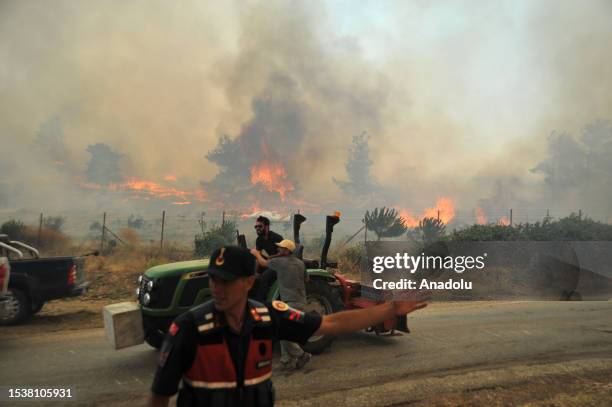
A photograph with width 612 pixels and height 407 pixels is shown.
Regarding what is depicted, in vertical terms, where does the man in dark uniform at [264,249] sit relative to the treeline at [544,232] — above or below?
below

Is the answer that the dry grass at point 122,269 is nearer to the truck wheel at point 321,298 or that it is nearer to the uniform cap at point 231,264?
the truck wheel at point 321,298

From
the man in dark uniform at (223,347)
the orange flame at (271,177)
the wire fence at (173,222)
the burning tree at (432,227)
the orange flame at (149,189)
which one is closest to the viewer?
the man in dark uniform at (223,347)

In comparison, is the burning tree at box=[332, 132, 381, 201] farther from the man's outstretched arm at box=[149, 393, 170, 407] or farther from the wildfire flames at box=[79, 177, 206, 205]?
the man's outstretched arm at box=[149, 393, 170, 407]

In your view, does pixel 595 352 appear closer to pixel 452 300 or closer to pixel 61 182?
pixel 452 300

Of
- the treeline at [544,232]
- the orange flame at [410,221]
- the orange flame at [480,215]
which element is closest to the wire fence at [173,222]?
the orange flame at [480,215]

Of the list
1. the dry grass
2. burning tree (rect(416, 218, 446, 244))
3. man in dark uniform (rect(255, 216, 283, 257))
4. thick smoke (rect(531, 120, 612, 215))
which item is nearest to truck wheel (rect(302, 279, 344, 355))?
man in dark uniform (rect(255, 216, 283, 257))

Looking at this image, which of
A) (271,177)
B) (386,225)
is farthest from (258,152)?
(386,225)

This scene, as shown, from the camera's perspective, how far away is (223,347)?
6.33 feet

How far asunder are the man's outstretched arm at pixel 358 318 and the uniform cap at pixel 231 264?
49cm

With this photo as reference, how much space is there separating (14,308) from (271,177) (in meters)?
44.2

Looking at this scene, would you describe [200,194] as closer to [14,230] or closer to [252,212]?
[252,212]

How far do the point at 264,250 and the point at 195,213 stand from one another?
49772 mm

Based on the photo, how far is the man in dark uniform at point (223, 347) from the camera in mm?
1899

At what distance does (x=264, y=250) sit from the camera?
6.50 metres
